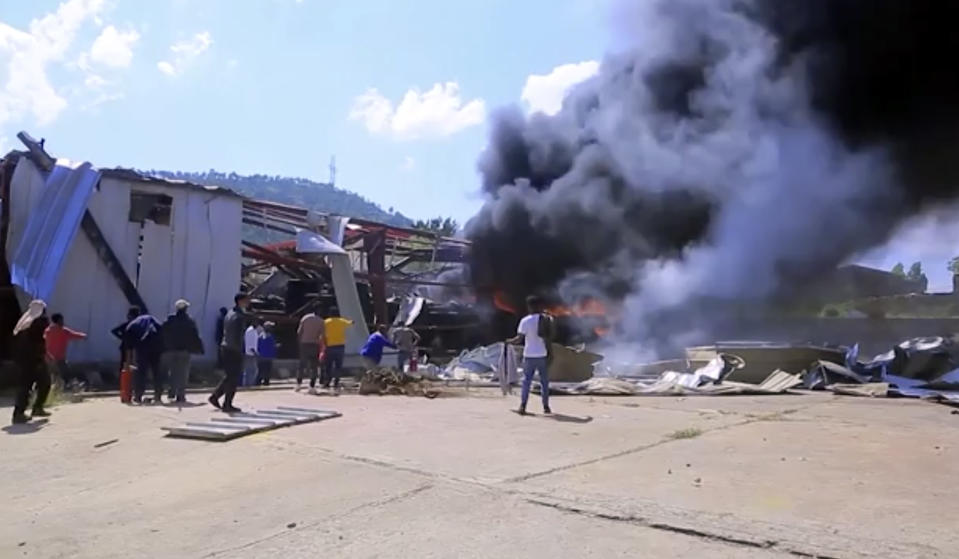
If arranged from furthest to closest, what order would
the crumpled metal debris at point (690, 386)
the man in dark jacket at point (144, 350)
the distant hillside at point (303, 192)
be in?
the distant hillside at point (303, 192) → the crumpled metal debris at point (690, 386) → the man in dark jacket at point (144, 350)

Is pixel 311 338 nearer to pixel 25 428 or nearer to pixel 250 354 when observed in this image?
pixel 250 354

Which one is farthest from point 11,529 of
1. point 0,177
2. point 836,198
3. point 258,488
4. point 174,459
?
point 836,198

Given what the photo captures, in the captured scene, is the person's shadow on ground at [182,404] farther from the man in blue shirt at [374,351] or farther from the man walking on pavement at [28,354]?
the man in blue shirt at [374,351]

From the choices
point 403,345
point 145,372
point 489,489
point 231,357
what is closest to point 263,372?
point 403,345

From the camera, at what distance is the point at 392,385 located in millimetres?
11797

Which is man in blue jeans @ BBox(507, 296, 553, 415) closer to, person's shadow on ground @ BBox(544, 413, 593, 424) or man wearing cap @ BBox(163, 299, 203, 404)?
person's shadow on ground @ BBox(544, 413, 593, 424)

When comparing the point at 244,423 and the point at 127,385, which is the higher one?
the point at 127,385

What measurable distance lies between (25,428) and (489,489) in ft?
17.1

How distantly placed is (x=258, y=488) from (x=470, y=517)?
1592mm

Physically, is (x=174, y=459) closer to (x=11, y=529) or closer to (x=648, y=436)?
(x=11, y=529)

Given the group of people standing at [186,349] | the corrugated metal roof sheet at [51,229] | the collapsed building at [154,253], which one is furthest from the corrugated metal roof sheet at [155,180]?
the group of people standing at [186,349]

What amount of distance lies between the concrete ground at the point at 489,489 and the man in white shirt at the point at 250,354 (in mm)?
4741

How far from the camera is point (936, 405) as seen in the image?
412 inches

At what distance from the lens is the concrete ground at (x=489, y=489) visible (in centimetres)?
403
